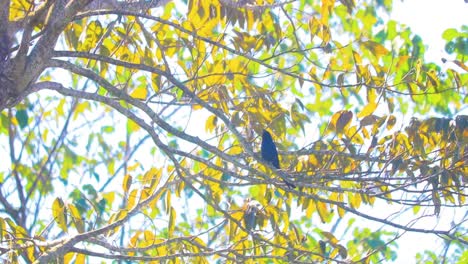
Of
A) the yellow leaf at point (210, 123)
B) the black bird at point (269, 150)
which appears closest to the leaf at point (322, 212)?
the black bird at point (269, 150)

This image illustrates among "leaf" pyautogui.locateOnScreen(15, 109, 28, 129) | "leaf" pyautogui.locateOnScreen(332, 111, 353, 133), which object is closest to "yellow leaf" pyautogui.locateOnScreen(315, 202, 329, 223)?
"leaf" pyautogui.locateOnScreen(332, 111, 353, 133)

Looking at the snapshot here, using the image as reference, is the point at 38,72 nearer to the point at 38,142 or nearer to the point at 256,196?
the point at 256,196

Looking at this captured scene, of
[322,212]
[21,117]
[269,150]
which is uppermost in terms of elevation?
[21,117]

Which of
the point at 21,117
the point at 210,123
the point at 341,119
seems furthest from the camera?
the point at 21,117

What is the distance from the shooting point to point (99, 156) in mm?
9734

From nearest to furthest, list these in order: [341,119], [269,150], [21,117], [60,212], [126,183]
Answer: [60,212] → [341,119] → [126,183] → [269,150] → [21,117]

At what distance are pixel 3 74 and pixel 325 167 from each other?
1701 millimetres

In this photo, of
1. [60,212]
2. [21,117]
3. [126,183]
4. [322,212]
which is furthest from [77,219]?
[21,117]

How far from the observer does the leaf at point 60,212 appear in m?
4.32

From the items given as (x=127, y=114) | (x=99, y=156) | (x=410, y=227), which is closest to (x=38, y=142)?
(x=99, y=156)

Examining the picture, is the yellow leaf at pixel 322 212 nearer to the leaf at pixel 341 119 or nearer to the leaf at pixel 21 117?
the leaf at pixel 341 119

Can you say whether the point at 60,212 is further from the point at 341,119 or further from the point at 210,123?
the point at 341,119

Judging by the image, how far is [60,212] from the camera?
4316mm

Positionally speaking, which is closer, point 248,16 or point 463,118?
point 463,118
